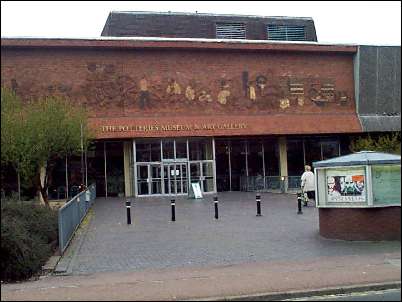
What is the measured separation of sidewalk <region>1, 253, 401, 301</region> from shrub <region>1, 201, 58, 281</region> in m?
0.54

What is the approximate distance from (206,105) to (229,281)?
97.8 ft

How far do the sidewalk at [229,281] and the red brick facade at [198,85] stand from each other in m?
25.5

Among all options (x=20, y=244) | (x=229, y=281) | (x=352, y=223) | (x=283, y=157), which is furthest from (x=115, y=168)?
(x=229, y=281)

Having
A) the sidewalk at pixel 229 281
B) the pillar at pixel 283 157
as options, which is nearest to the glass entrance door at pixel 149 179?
the pillar at pixel 283 157

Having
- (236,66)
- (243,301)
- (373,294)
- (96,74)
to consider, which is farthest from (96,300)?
(236,66)

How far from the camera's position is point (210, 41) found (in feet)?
128

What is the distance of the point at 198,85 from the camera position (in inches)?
1539

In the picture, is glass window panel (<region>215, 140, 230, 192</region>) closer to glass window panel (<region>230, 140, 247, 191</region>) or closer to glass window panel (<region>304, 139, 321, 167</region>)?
glass window panel (<region>230, 140, 247, 191</region>)

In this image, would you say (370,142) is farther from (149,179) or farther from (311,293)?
(311,293)

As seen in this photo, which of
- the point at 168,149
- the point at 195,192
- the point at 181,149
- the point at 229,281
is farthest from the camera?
the point at 181,149

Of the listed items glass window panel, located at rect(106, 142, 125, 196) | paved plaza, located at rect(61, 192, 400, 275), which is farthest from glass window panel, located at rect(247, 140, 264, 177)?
paved plaza, located at rect(61, 192, 400, 275)

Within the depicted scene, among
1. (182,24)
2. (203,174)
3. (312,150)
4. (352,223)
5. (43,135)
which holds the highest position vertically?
(182,24)

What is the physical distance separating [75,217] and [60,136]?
540 cm

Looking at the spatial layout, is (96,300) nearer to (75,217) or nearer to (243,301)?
(243,301)
